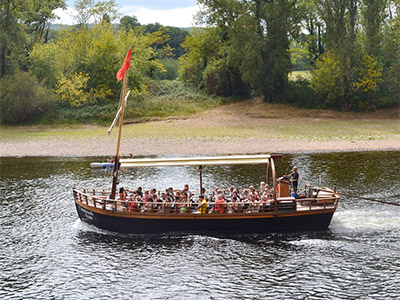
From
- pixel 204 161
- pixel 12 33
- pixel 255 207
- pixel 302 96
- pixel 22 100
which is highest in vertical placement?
pixel 12 33

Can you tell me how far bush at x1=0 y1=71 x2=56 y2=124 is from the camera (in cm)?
6869

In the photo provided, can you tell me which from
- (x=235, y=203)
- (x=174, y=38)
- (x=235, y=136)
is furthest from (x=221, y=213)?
(x=174, y=38)

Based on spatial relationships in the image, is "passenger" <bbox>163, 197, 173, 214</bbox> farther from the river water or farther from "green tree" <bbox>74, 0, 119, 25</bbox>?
"green tree" <bbox>74, 0, 119, 25</bbox>

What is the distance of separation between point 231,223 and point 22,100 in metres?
49.8

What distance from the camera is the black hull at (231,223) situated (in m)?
26.4

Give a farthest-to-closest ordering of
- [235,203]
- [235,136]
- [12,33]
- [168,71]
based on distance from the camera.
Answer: [168,71]
[12,33]
[235,136]
[235,203]

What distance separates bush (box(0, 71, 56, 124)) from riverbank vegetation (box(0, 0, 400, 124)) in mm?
128

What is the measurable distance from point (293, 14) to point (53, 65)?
3330 centimetres

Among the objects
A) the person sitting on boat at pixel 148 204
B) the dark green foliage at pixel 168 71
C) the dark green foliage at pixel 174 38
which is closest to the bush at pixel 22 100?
the dark green foliage at pixel 168 71

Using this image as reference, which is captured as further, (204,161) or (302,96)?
(302,96)

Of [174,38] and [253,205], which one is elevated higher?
[174,38]

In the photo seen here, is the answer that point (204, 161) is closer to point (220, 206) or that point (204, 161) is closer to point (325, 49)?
point (220, 206)

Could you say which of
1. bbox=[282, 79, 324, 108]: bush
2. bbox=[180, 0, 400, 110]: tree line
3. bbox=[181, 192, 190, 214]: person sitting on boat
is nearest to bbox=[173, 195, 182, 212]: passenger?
bbox=[181, 192, 190, 214]: person sitting on boat

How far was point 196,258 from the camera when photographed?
23656 mm
